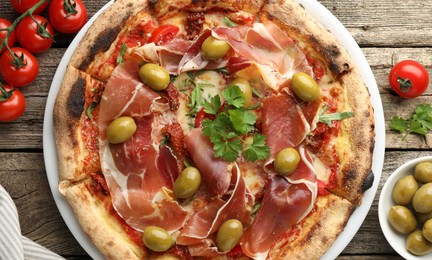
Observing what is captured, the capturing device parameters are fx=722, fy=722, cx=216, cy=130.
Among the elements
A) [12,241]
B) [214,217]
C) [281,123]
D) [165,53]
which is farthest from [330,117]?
[12,241]

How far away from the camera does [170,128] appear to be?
4.75 metres

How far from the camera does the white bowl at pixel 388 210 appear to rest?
4.80m

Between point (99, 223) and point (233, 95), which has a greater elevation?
point (233, 95)

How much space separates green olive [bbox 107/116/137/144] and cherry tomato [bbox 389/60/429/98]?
1.88m

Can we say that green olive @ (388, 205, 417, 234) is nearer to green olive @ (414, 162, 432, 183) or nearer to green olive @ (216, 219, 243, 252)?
green olive @ (414, 162, 432, 183)

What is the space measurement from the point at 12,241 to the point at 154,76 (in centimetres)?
143

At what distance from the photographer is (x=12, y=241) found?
15.5 ft

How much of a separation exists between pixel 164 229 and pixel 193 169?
1.42 feet

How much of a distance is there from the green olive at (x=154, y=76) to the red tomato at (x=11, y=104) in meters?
0.93

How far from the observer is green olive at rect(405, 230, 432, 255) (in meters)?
4.74

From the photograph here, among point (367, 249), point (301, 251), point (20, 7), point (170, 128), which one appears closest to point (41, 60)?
point (20, 7)

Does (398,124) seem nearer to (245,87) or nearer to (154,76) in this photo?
(245,87)

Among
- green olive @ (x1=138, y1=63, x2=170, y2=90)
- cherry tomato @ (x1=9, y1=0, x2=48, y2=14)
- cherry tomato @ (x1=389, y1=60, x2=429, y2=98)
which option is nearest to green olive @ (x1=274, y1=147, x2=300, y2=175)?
green olive @ (x1=138, y1=63, x2=170, y2=90)

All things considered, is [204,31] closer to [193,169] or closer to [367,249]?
[193,169]
